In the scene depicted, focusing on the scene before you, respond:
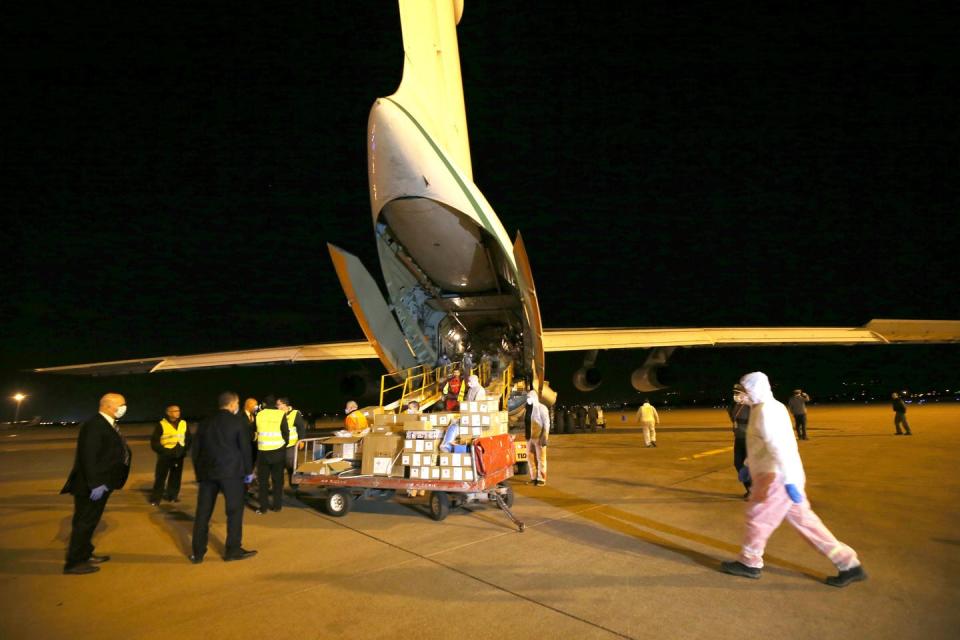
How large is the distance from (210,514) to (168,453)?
3.50 meters

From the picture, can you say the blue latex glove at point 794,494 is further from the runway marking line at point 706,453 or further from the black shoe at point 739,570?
the runway marking line at point 706,453

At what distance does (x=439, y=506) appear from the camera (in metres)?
5.91

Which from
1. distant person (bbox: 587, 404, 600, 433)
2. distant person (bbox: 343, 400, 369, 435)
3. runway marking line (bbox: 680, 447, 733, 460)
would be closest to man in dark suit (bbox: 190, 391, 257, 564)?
distant person (bbox: 343, 400, 369, 435)

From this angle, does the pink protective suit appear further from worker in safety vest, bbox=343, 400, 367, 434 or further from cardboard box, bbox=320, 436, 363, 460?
worker in safety vest, bbox=343, 400, 367, 434

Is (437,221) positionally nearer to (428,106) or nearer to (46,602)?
(428,106)

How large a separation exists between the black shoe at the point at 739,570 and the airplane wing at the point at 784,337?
10.6m

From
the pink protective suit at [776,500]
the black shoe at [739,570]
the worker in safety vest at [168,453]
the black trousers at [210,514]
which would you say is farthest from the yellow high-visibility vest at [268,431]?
the pink protective suit at [776,500]

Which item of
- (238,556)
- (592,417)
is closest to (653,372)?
(592,417)

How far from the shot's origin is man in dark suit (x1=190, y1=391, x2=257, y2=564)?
4.67 metres

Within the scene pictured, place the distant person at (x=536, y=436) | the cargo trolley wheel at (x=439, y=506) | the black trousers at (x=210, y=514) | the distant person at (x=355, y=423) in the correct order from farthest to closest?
the distant person at (x=536, y=436)
the distant person at (x=355, y=423)
the cargo trolley wheel at (x=439, y=506)
the black trousers at (x=210, y=514)

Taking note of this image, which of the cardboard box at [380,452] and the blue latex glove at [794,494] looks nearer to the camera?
the blue latex glove at [794,494]

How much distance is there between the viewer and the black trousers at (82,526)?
14.7 ft

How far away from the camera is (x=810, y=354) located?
145 ft

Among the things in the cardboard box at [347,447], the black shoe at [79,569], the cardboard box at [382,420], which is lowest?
the black shoe at [79,569]
